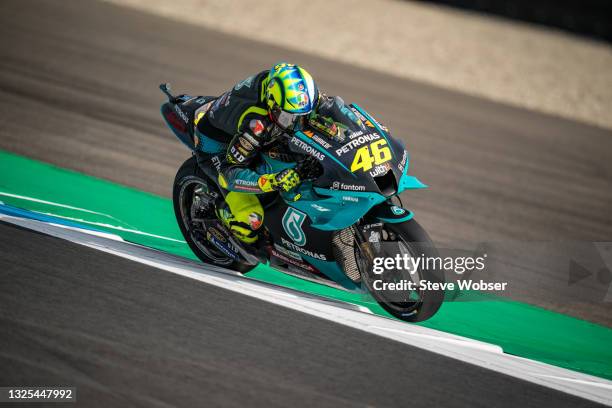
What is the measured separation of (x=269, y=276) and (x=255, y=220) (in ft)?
1.96

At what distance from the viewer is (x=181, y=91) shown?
11828mm

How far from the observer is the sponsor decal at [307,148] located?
512cm

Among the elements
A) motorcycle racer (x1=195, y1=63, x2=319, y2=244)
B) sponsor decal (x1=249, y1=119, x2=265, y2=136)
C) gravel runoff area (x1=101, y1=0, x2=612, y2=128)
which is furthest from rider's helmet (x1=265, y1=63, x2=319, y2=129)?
gravel runoff area (x1=101, y1=0, x2=612, y2=128)

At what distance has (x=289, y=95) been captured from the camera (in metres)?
5.20

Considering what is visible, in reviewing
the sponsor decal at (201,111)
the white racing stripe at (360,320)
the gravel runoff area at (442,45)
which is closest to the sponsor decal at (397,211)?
the white racing stripe at (360,320)

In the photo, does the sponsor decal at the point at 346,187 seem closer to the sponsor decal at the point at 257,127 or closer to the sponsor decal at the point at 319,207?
the sponsor decal at the point at 319,207

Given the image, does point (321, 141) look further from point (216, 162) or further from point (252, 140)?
point (216, 162)

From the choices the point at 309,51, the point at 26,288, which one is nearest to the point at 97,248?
the point at 26,288

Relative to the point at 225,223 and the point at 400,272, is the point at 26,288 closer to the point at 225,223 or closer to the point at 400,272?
the point at 225,223

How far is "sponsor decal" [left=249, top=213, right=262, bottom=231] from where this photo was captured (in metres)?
5.73

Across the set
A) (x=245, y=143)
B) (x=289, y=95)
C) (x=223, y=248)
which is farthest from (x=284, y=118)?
(x=223, y=248)

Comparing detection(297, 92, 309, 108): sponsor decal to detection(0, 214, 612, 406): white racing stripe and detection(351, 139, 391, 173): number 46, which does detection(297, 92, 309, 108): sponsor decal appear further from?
detection(0, 214, 612, 406): white racing stripe

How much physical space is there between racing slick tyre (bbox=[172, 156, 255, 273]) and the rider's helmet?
107cm

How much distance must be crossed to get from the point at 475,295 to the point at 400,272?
156 centimetres
